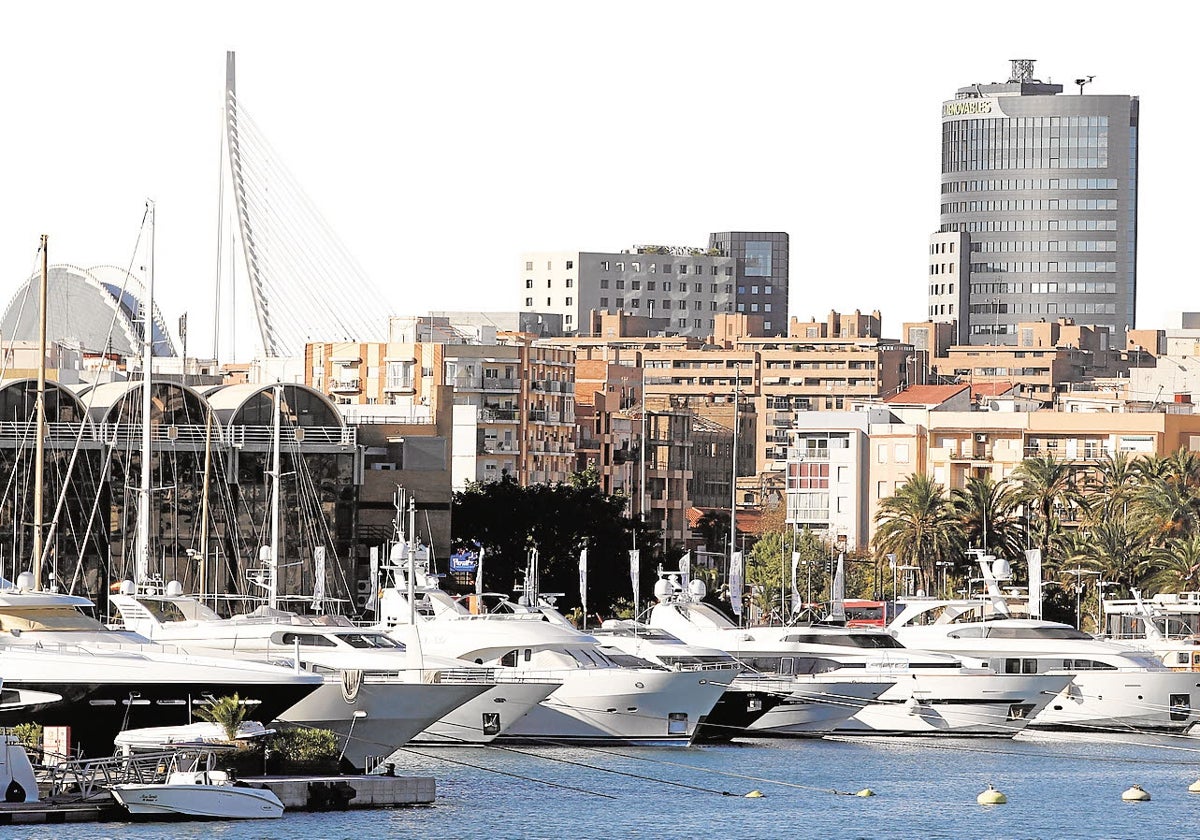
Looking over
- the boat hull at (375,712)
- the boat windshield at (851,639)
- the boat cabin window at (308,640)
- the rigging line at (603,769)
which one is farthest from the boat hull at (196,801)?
the boat windshield at (851,639)

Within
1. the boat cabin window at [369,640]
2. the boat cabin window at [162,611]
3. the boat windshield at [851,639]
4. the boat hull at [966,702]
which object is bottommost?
the boat hull at [966,702]

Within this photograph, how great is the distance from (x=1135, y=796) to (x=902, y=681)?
56.0ft

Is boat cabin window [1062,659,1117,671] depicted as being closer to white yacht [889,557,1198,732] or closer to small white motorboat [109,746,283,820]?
white yacht [889,557,1198,732]

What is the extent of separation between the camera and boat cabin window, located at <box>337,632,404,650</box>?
60969 mm

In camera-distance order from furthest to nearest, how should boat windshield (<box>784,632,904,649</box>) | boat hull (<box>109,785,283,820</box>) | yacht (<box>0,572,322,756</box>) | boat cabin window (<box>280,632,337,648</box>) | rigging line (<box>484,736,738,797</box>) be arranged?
boat windshield (<box>784,632,904,649</box>), boat cabin window (<box>280,632,337,648</box>), rigging line (<box>484,736,738,797</box>), yacht (<box>0,572,322,756</box>), boat hull (<box>109,785,283,820</box>)

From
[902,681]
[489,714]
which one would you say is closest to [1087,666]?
[902,681]

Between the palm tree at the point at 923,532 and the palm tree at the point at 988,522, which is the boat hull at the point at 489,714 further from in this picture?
the palm tree at the point at 988,522

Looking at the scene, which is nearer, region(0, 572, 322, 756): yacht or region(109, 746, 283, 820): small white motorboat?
region(109, 746, 283, 820): small white motorboat

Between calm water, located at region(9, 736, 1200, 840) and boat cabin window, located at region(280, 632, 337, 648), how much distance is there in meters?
3.21

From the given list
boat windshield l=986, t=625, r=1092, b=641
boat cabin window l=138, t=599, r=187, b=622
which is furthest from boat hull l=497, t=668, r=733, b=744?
boat windshield l=986, t=625, r=1092, b=641

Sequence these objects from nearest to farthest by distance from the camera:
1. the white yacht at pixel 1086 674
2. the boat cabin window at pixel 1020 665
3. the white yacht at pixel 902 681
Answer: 1. the white yacht at pixel 902 681
2. the boat cabin window at pixel 1020 665
3. the white yacht at pixel 1086 674

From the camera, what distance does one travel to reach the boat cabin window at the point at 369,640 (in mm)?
60969

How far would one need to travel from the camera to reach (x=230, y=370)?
17688 centimetres

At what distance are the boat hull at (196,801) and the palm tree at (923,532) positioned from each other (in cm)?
6909
